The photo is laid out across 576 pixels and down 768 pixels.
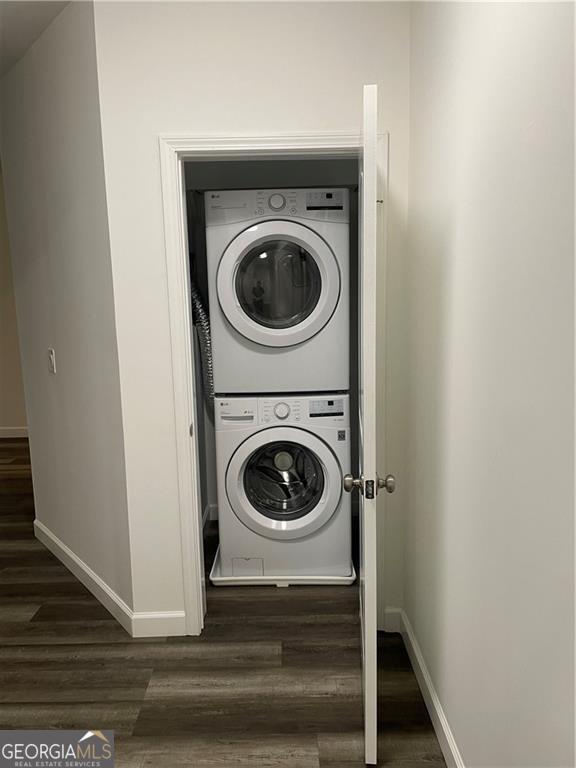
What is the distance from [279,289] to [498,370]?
5.70ft

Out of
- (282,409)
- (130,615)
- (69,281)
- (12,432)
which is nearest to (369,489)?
(282,409)

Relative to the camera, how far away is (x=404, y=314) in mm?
2449

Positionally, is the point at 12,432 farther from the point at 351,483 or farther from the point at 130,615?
the point at 351,483

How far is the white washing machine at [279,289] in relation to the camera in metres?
2.84

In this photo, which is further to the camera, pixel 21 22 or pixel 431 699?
pixel 21 22

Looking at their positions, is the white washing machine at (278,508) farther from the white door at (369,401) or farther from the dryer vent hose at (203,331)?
the white door at (369,401)

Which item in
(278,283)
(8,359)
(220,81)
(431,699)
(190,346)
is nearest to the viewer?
(431,699)

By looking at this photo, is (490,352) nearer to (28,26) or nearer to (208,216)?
(208,216)

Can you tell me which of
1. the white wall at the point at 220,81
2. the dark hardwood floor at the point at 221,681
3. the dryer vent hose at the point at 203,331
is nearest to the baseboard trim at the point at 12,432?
the dark hardwood floor at the point at 221,681

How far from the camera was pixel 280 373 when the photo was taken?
2990 mm

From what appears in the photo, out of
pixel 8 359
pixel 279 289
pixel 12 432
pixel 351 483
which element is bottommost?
pixel 12 432

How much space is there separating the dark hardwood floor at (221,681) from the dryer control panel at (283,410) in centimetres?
83

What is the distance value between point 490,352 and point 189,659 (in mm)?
1778

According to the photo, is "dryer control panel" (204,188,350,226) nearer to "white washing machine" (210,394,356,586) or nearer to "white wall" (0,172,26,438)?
"white washing machine" (210,394,356,586)
